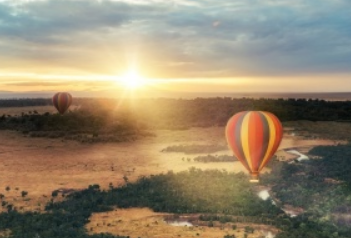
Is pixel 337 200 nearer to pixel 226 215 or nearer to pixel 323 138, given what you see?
pixel 226 215

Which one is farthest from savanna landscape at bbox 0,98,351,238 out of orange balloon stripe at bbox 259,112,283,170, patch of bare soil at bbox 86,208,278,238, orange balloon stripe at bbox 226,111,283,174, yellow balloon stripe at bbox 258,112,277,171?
orange balloon stripe at bbox 259,112,283,170

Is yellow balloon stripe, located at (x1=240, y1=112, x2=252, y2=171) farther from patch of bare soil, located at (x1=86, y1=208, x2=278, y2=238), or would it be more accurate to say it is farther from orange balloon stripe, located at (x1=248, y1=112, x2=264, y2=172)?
patch of bare soil, located at (x1=86, y1=208, x2=278, y2=238)

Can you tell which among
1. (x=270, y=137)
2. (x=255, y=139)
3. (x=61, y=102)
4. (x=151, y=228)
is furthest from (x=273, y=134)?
(x=61, y=102)

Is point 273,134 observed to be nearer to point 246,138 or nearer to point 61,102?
point 246,138

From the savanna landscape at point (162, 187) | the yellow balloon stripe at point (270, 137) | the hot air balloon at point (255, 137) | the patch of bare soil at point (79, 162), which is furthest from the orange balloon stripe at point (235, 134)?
the patch of bare soil at point (79, 162)

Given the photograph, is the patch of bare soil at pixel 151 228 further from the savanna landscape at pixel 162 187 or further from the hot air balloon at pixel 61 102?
the hot air balloon at pixel 61 102
